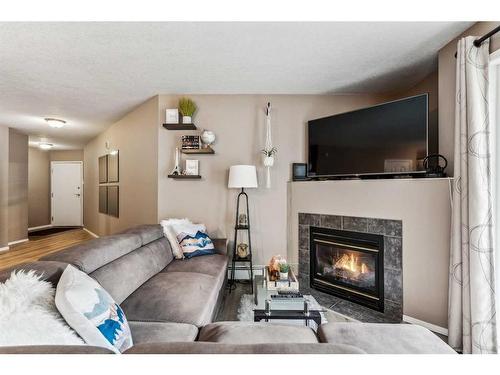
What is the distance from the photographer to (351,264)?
2553mm

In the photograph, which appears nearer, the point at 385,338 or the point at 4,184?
the point at 385,338

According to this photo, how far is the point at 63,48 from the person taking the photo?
7.00ft

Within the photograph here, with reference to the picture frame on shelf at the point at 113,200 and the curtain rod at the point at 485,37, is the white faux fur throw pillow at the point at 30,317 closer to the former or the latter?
the curtain rod at the point at 485,37

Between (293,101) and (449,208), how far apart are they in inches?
82.8

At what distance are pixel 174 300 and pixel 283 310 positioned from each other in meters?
0.76

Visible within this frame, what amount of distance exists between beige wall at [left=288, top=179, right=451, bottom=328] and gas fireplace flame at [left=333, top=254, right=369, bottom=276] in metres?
0.38

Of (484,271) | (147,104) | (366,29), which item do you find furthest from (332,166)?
(147,104)

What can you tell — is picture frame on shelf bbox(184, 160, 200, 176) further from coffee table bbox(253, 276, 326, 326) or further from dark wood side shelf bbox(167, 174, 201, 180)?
coffee table bbox(253, 276, 326, 326)

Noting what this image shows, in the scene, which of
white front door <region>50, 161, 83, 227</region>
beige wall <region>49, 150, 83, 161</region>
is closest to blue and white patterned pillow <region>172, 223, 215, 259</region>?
white front door <region>50, 161, 83, 227</region>

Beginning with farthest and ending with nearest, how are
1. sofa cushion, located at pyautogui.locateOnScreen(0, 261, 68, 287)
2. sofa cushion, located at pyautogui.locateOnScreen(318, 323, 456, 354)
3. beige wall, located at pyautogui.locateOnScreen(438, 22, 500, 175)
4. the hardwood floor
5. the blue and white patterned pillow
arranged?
1. the hardwood floor
2. the blue and white patterned pillow
3. beige wall, located at pyautogui.locateOnScreen(438, 22, 500, 175)
4. sofa cushion, located at pyautogui.locateOnScreen(0, 261, 68, 287)
5. sofa cushion, located at pyautogui.locateOnScreen(318, 323, 456, 354)

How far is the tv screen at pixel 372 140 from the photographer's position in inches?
88.4

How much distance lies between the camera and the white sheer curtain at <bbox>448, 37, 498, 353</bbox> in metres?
1.65

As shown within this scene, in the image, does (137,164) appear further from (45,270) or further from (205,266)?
(45,270)

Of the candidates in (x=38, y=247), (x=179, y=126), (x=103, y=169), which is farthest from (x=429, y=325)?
(x=38, y=247)
